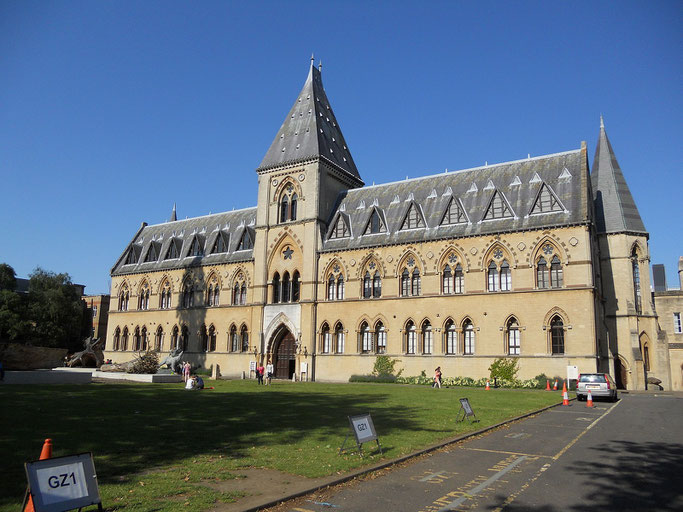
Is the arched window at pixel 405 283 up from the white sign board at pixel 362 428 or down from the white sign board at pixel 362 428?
up

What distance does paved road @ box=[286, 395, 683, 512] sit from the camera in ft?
27.9

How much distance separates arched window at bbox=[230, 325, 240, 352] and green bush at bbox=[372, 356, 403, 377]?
15334 millimetres

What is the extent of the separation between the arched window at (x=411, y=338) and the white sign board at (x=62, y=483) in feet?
117

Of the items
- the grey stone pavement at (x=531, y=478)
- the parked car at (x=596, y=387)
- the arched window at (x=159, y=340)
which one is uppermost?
the arched window at (x=159, y=340)

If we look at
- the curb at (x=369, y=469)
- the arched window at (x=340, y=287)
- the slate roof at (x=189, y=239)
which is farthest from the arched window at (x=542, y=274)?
the slate roof at (x=189, y=239)

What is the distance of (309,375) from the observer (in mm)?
45062

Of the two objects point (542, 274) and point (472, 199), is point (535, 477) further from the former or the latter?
point (472, 199)

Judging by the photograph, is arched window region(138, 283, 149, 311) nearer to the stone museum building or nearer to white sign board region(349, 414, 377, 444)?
the stone museum building

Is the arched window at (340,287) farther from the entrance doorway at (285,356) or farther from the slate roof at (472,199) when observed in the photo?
the entrance doorway at (285,356)

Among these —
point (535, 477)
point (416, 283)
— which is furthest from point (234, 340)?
point (535, 477)

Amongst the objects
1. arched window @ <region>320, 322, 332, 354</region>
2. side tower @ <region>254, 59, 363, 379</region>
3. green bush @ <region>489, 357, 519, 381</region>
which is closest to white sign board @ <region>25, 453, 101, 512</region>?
green bush @ <region>489, 357, 519, 381</region>

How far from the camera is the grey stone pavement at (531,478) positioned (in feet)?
27.9

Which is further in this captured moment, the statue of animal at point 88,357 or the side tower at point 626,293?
the statue of animal at point 88,357

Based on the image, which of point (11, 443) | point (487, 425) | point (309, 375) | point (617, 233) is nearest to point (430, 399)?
point (487, 425)
